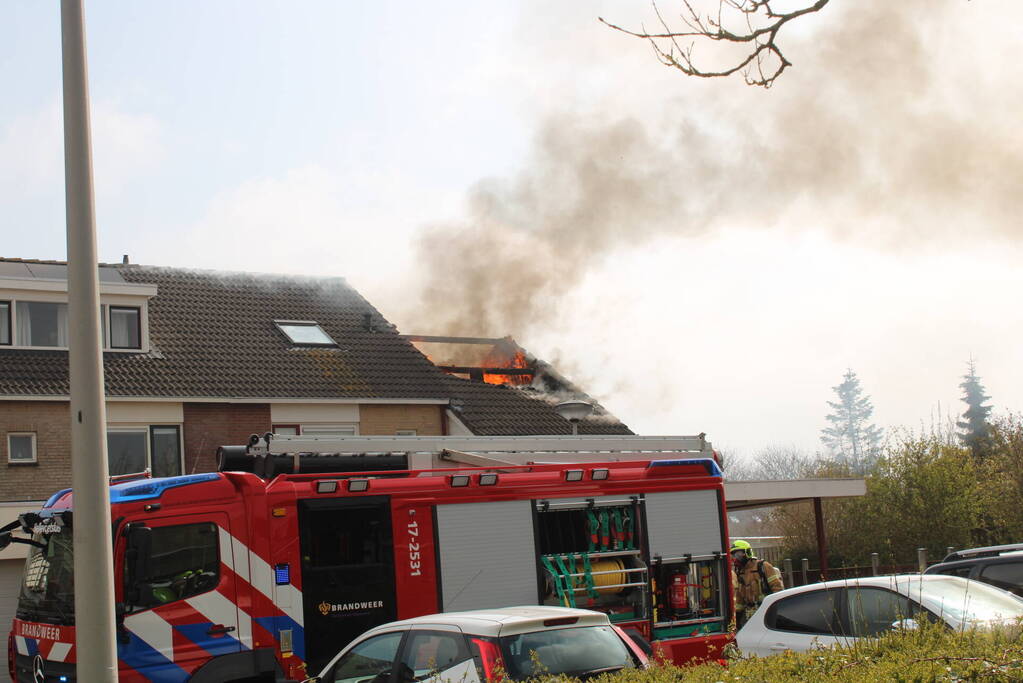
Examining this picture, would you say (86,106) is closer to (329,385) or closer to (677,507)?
(677,507)

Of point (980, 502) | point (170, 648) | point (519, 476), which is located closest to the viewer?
point (170, 648)

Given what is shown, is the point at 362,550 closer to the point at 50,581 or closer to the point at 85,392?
the point at 50,581

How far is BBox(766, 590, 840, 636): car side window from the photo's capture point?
9680 millimetres

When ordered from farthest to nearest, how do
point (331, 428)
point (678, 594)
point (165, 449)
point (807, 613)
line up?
point (331, 428), point (165, 449), point (678, 594), point (807, 613)

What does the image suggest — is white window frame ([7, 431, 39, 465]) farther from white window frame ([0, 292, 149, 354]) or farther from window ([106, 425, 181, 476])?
white window frame ([0, 292, 149, 354])

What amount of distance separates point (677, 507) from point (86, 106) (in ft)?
26.0

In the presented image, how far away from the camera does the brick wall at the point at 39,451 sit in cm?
1989

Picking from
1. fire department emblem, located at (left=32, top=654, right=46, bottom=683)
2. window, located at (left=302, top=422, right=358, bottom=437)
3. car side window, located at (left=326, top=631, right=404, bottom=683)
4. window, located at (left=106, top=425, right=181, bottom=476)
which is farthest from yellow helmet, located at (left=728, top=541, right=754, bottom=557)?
window, located at (left=106, top=425, right=181, bottom=476)

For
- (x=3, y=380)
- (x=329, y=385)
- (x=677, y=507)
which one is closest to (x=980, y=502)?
(x=329, y=385)

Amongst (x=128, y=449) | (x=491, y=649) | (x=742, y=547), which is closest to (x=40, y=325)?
(x=128, y=449)

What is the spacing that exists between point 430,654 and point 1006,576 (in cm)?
679

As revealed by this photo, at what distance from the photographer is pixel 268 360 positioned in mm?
23609

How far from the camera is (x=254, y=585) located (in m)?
10.5

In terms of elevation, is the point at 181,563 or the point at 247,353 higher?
the point at 247,353
